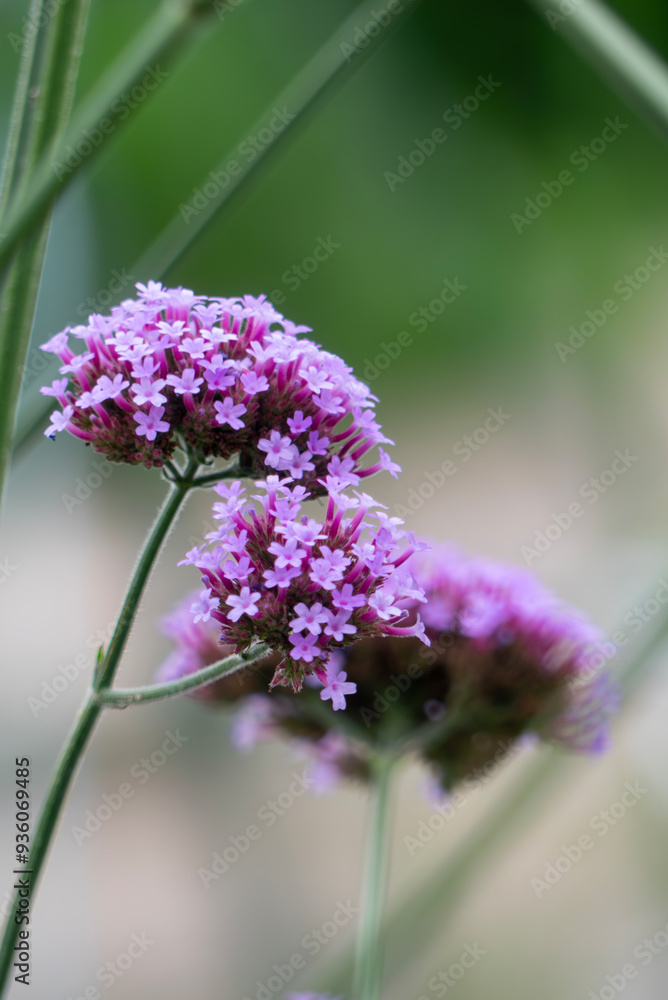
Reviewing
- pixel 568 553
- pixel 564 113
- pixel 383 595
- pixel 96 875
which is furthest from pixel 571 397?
pixel 383 595

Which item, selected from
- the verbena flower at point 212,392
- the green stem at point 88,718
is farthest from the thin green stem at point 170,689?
the verbena flower at point 212,392

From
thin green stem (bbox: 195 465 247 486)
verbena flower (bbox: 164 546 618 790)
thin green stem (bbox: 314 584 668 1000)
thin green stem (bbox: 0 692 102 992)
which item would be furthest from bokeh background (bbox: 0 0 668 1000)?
thin green stem (bbox: 0 692 102 992)

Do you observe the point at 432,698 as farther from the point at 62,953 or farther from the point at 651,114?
the point at 62,953

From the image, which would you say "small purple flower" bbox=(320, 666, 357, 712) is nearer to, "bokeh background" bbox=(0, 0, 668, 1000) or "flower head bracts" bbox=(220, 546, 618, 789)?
"flower head bracts" bbox=(220, 546, 618, 789)

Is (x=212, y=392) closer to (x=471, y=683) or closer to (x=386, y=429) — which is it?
(x=471, y=683)

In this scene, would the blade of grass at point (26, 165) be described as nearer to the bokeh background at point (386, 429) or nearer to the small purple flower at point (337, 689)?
the small purple flower at point (337, 689)
